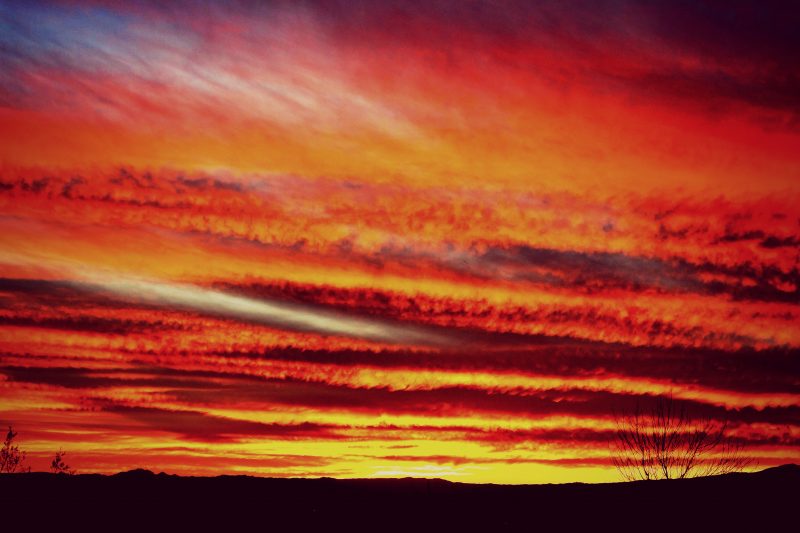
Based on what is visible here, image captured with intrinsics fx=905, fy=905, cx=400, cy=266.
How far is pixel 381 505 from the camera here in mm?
34844

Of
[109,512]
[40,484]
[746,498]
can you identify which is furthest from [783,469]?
[40,484]

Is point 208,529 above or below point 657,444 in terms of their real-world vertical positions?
below

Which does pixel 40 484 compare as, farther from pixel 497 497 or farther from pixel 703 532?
pixel 703 532

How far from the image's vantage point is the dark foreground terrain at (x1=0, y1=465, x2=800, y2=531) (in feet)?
99.1

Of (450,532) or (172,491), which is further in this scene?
(172,491)

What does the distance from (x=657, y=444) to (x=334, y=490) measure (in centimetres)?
2697

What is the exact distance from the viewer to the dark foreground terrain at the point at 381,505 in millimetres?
30205

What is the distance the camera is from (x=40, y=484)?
36.3m

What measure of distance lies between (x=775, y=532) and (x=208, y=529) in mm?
18846

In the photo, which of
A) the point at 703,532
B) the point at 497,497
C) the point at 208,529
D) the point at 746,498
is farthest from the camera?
the point at 497,497

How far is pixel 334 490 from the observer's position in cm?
4188

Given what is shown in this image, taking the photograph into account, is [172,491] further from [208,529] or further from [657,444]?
[657,444]

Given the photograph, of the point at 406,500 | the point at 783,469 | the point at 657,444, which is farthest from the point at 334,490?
the point at 657,444

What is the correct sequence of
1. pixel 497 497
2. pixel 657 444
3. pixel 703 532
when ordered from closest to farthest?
pixel 703 532, pixel 497 497, pixel 657 444
